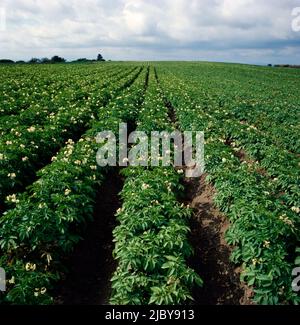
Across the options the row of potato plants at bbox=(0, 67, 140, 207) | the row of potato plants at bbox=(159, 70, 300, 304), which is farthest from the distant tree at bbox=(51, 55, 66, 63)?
the row of potato plants at bbox=(159, 70, 300, 304)

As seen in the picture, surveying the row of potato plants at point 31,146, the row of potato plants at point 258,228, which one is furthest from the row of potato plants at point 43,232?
the row of potato plants at point 258,228

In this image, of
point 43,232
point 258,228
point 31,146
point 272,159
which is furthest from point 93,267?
point 272,159

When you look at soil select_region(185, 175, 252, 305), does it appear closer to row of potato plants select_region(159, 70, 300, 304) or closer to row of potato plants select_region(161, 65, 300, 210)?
row of potato plants select_region(159, 70, 300, 304)

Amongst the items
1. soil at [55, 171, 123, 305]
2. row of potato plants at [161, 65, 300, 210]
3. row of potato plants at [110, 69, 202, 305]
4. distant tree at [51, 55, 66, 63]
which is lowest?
soil at [55, 171, 123, 305]

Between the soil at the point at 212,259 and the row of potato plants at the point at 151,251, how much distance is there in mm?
352

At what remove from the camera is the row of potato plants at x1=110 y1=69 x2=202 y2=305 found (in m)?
4.50

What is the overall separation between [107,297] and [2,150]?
4.53 meters

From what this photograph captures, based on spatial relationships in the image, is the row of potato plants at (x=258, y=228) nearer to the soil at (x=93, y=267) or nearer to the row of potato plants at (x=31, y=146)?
the soil at (x=93, y=267)

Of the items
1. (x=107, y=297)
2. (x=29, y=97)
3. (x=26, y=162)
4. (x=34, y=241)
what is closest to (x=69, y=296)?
(x=107, y=297)

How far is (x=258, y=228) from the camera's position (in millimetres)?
5465

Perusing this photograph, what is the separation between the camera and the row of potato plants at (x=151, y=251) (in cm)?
450

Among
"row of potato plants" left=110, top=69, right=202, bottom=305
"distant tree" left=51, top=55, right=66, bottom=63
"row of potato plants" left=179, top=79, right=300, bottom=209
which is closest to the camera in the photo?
"row of potato plants" left=110, top=69, right=202, bottom=305

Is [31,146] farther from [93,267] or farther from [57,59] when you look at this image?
[57,59]

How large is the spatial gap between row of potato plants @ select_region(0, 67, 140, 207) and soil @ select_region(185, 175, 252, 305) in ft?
11.8
